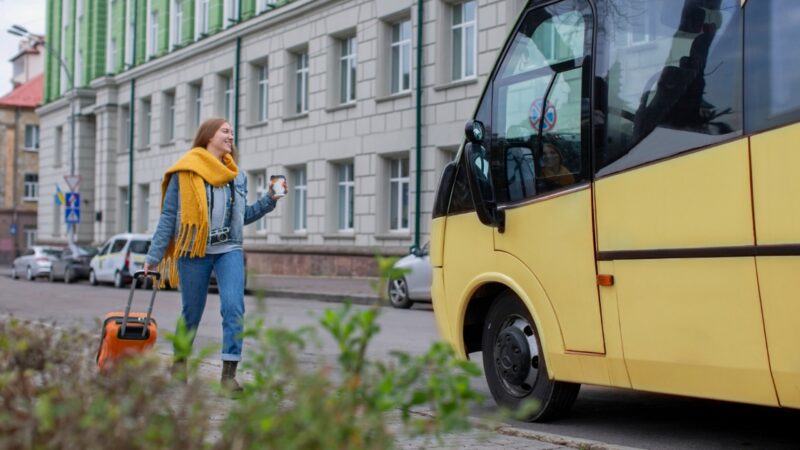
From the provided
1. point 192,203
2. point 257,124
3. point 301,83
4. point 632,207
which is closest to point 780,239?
point 632,207

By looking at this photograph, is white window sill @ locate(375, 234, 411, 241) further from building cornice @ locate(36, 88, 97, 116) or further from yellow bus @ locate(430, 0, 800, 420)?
building cornice @ locate(36, 88, 97, 116)

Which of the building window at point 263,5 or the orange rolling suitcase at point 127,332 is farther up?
the building window at point 263,5

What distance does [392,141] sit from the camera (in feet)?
94.1

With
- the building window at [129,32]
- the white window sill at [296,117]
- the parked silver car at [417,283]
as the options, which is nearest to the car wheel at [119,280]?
the white window sill at [296,117]

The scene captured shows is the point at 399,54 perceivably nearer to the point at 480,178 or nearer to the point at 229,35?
the point at 229,35

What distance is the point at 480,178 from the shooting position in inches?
273

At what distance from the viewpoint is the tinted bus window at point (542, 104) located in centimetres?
625

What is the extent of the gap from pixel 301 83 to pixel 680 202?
1145 inches

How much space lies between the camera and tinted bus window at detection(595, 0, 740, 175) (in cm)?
523

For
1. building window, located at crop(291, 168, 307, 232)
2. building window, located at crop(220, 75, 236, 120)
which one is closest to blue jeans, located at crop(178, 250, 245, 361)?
building window, located at crop(291, 168, 307, 232)

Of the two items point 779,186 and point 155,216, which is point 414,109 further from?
point 779,186

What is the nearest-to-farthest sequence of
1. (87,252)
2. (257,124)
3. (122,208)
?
(257,124)
(87,252)
(122,208)

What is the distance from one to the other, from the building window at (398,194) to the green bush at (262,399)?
25.9 m

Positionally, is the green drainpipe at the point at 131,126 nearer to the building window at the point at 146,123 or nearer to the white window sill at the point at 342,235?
the building window at the point at 146,123
